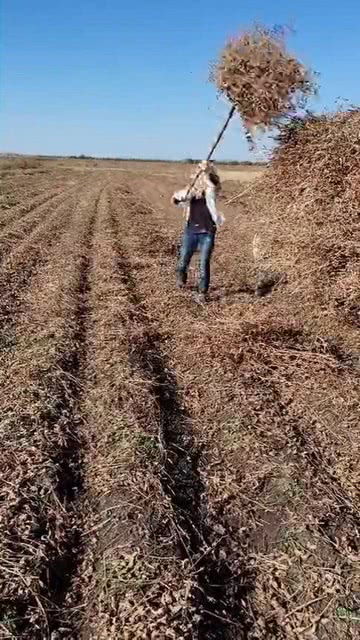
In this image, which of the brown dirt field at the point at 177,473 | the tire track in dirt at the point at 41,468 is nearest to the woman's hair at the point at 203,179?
the brown dirt field at the point at 177,473

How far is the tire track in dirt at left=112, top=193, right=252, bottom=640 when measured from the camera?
10.5 feet

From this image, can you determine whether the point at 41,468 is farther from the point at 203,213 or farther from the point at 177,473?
the point at 203,213

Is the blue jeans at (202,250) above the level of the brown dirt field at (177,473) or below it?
above

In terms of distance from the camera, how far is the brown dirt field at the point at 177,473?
3250 millimetres

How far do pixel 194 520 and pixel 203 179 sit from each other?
5.87 meters

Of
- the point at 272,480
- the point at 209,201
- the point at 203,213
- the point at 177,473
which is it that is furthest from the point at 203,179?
the point at 272,480

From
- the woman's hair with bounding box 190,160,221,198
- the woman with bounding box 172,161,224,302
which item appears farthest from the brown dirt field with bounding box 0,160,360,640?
the woman's hair with bounding box 190,160,221,198

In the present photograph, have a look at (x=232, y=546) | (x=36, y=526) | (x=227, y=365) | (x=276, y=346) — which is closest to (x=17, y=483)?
(x=36, y=526)

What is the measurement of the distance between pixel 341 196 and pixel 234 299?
9.09 feet

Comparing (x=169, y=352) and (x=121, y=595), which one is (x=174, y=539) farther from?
(x=169, y=352)

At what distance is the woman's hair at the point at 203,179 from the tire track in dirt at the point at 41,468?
2333 millimetres

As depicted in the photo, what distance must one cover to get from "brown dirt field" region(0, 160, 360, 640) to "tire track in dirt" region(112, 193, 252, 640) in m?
0.01

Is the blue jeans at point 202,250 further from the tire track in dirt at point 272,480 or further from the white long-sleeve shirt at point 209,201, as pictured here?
the tire track in dirt at point 272,480

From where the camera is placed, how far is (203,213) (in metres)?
9.02
